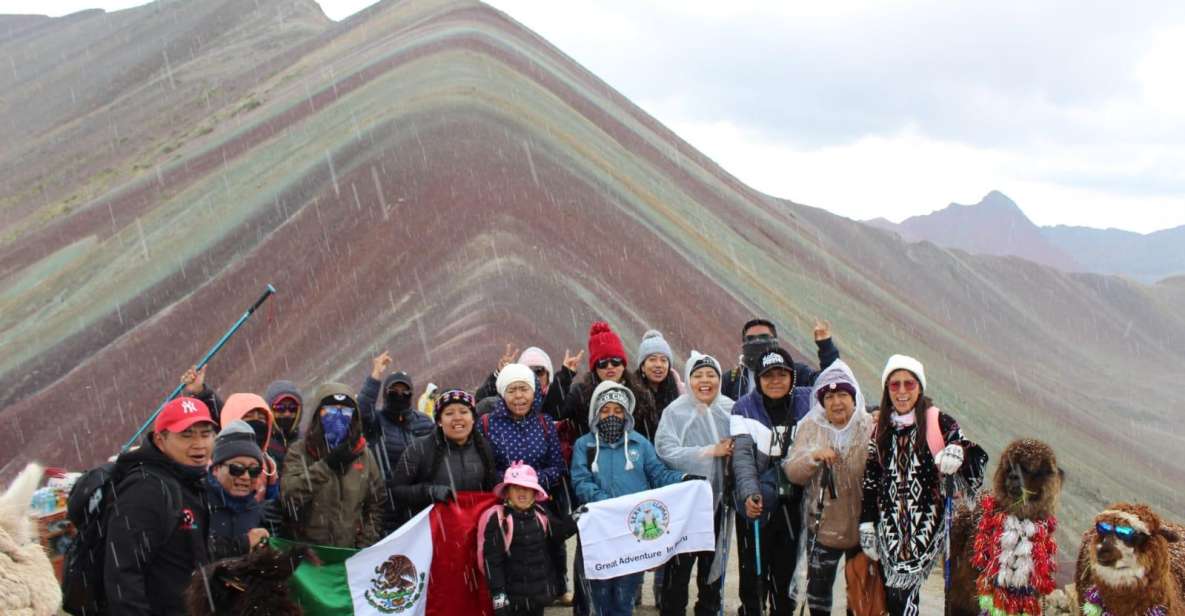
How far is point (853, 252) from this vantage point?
54.2m

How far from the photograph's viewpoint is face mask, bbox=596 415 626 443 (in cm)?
584

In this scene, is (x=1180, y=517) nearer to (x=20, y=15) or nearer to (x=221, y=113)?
(x=221, y=113)

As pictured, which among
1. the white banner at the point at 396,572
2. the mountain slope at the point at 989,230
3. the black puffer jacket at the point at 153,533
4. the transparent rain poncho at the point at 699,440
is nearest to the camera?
the black puffer jacket at the point at 153,533

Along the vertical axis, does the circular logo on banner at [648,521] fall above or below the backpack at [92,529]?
below

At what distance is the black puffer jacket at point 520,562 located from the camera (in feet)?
17.7

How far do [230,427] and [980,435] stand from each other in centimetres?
2418

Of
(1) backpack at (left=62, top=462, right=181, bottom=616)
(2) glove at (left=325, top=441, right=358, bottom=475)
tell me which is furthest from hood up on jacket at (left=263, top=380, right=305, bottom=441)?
(1) backpack at (left=62, top=462, right=181, bottom=616)

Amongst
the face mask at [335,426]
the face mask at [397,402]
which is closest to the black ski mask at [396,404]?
the face mask at [397,402]

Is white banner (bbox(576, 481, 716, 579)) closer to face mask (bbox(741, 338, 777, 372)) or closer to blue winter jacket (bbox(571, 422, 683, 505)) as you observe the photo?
blue winter jacket (bbox(571, 422, 683, 505))

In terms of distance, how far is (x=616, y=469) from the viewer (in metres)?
5.89

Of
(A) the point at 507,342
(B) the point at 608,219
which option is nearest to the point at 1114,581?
(A) the point at 507,342

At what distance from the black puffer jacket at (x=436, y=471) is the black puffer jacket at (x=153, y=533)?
54.4 inches

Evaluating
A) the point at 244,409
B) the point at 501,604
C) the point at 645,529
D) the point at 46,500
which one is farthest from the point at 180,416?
the point at 645,529

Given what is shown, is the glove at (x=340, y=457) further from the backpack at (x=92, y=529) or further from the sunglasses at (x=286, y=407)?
the backpack at (x=92, y=529)
